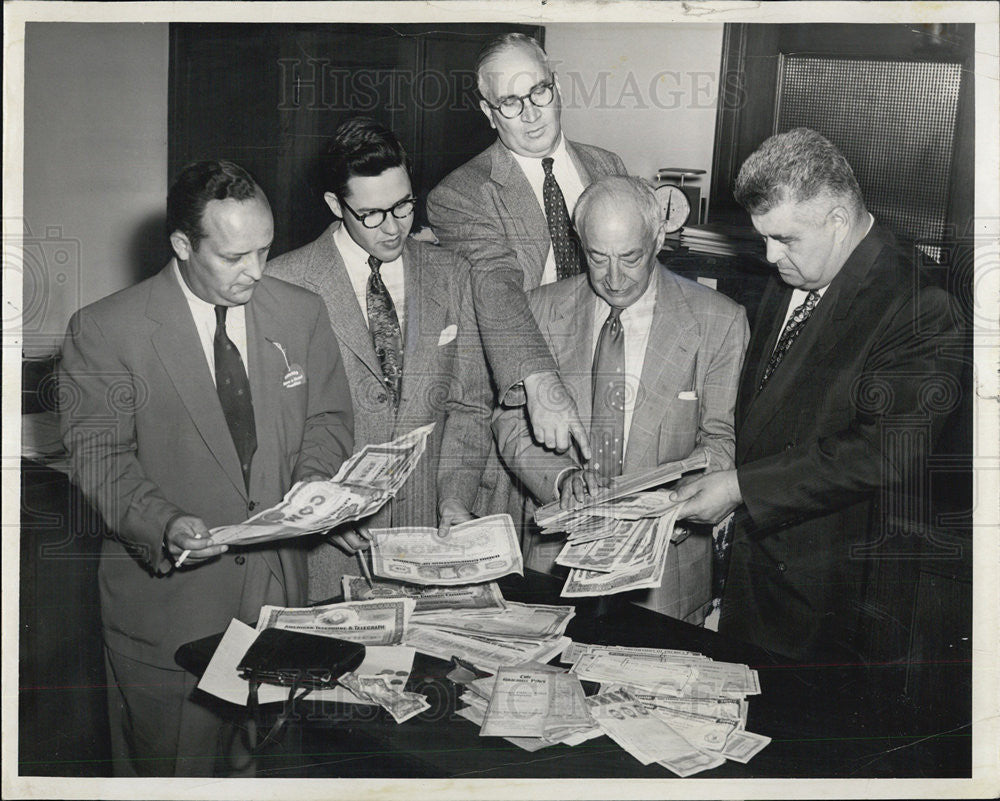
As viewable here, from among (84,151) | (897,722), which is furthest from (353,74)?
(897,722)

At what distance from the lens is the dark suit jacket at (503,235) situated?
3.23 metres

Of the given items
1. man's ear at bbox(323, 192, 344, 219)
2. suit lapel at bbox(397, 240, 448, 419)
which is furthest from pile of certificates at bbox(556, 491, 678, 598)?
man's ear at bbox(323, 192, 344, 219)

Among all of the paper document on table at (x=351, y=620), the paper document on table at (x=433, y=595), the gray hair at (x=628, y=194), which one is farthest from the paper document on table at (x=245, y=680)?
the gray hair at (x=628, y=194)

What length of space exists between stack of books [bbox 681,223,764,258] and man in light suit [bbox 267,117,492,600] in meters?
0.68

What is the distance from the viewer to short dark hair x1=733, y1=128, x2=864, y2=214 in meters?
3.19

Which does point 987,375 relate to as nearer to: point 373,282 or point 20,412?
point 373,282

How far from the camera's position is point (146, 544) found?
3234mm

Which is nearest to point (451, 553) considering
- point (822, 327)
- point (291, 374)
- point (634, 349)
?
point (291, 374)

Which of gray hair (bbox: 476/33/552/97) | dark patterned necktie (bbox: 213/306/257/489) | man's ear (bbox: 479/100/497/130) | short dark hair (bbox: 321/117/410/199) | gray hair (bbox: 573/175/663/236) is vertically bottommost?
dark patterned necktie (bbox: 213/306/257/489)

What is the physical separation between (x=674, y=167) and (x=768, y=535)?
3.75 feet

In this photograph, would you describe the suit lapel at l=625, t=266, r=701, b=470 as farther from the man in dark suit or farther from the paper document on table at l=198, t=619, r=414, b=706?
the paper document on table at l=198, t=619, r=414, b=706

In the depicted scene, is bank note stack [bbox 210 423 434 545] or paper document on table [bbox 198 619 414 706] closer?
paper document on table [bbox 198 619 414 706]

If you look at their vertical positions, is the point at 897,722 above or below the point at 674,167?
below

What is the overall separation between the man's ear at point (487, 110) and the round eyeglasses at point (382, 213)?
32 centimetres
